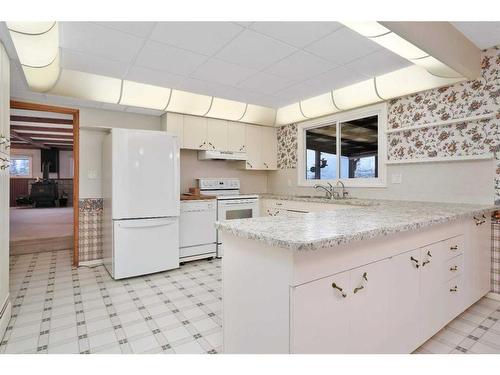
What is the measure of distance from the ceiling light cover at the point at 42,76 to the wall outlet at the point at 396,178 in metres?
3.67

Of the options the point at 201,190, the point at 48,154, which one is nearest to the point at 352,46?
the point at 201,190

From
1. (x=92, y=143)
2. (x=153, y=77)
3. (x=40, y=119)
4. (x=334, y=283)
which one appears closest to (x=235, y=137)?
(x=153, y=77)

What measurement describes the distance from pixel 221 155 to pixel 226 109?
0.69 meters

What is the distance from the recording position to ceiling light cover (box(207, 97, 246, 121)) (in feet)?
13.3

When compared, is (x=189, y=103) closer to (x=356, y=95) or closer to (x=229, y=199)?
(x=229, y=199)

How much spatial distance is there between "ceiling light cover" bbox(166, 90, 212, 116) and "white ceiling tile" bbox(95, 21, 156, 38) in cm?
144

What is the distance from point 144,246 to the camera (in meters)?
3.31

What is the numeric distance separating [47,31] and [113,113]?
1982 mm

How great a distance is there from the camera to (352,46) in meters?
2.45

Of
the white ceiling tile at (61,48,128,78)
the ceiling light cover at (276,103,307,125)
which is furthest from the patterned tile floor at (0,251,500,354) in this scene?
the ceiling light cover at (276,103,307,125)

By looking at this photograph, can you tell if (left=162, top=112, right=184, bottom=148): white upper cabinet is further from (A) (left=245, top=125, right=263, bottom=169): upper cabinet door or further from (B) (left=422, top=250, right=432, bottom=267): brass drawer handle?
(B) (left=422, top=250, right=432, bottom=267): brass drawer handle

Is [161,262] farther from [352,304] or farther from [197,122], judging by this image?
[352,304]

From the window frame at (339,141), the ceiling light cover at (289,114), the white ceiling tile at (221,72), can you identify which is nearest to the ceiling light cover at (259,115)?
the ceiling light cover at (289,114)
